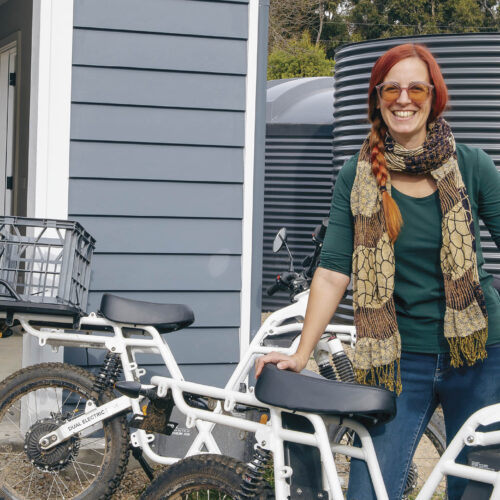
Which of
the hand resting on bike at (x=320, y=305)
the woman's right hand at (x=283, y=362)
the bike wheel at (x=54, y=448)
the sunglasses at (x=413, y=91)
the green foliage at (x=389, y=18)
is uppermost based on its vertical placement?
the green foliage at (x=389, y=18)

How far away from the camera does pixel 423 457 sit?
3.84 meters

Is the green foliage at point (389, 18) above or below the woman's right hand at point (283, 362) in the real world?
above

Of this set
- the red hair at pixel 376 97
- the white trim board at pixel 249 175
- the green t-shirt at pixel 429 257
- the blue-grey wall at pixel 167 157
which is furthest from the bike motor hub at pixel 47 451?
the red hair at pixel 376 97

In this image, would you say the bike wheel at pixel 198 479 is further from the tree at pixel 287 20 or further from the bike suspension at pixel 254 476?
the tree at pixel 287 20

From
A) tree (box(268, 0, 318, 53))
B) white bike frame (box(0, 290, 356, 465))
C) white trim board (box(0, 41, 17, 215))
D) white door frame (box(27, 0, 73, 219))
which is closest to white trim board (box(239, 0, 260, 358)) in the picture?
Result: white bike frame (box(0, 290, 356, 465))

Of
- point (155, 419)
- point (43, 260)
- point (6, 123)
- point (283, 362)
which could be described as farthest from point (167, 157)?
point (6, 123)

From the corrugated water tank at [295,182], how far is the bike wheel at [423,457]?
197 inches

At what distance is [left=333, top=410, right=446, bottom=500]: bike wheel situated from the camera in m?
3.56

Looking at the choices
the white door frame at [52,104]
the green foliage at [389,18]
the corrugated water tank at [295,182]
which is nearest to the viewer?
the white door frame at [52,104]

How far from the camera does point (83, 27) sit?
4.40m

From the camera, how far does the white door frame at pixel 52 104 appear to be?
14.3ft

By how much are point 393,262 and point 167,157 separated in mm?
2385

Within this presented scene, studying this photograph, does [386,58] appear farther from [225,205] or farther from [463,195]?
[225,205]

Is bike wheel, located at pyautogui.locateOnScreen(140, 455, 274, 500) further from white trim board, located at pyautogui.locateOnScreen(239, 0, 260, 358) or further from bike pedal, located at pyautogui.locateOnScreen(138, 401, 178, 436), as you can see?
white trim board, located at pyautogui.locateOnScreen(239, 0, 260, 358)
